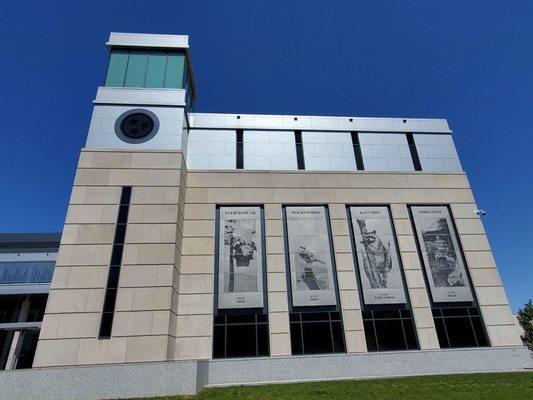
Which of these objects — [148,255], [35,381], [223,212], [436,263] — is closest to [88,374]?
[35,381]

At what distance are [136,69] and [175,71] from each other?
3.54 metres

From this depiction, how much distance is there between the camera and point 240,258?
2561cm

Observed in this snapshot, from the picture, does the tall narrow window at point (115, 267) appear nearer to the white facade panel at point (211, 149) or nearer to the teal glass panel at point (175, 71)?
the white facade panel at point (211, 149)

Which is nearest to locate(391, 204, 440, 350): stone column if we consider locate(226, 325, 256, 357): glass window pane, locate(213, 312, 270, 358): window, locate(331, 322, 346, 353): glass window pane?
locate(331, 322, 346, 353): glass window pane

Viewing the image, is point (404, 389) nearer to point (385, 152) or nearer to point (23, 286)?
point (385, 152)

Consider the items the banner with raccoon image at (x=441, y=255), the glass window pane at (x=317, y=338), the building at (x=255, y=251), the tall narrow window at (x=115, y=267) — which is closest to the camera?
the tall narrow window at (x=115, y=267)

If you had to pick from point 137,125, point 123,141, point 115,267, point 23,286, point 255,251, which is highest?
point 137,125

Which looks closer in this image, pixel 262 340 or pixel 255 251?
pixel 262 340

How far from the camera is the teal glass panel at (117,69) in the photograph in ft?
94.1

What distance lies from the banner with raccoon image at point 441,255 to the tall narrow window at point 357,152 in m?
→ 5.99

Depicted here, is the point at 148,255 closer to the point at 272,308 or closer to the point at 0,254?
the point at 272,308

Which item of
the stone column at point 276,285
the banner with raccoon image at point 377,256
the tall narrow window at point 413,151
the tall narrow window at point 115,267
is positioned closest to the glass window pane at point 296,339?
the stone column at point 276,285

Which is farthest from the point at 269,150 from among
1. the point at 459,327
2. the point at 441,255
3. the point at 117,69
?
A: the point at 459,327

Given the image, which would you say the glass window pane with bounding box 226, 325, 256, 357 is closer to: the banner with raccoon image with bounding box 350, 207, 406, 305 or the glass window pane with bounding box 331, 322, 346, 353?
the glass window pane with bounding box 331, 322, 346, 353
